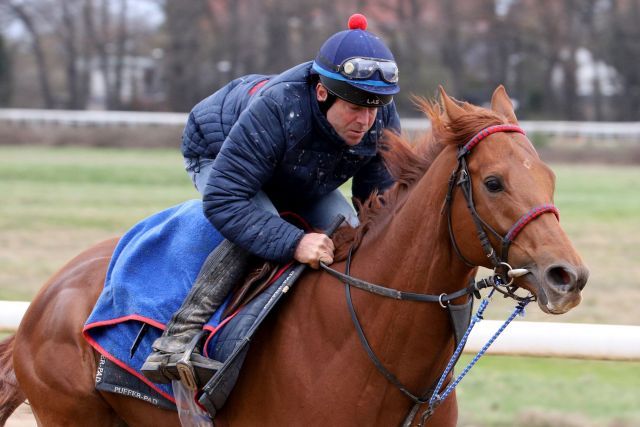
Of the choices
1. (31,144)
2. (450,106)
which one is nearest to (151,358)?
(450,106)

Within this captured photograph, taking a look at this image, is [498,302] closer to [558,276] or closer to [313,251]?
[313,251]

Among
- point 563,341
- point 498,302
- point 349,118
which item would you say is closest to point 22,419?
point 563,341

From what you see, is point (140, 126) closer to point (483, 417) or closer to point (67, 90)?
point (67, 90)

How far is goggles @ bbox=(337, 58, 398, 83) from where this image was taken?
349 cm

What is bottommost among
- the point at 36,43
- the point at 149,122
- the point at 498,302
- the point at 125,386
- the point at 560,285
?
the point at 36,43

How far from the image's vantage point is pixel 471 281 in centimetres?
334

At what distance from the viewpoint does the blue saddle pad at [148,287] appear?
3.83 metres

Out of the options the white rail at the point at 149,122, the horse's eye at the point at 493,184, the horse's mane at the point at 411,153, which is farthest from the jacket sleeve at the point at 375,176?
the white rail at the point at 149,122

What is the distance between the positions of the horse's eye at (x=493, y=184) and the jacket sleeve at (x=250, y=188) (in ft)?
2.61

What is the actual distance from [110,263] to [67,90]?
41.9 meters

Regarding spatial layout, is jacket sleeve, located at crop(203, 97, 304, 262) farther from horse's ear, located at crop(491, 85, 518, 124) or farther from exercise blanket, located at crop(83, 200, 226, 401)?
horse's ear, located at crop(491, 85, 518, 124)

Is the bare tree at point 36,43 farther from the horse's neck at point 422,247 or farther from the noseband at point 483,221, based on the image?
the noseband at point 483,221

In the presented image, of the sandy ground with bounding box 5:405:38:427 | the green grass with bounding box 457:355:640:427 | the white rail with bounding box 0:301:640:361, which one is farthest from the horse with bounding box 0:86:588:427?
the green grass with bounding box 457:355:640:427

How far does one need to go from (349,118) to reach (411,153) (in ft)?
0.90
